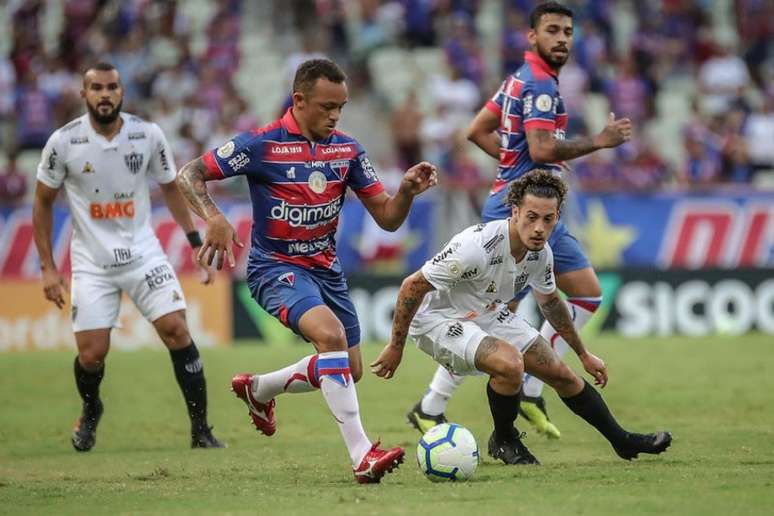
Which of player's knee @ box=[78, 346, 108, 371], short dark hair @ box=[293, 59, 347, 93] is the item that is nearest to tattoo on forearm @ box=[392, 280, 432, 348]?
short dark hair @ box=[293, 59, 347, 93]

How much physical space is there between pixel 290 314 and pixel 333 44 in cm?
1701

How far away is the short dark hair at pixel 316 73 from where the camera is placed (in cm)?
850

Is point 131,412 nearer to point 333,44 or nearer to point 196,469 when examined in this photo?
point 196,469

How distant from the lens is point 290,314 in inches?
334

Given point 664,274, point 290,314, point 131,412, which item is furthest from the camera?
point 664,274

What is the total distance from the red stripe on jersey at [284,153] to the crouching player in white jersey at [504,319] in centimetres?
107

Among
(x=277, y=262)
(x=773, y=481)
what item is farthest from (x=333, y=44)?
(x=773, y=481)

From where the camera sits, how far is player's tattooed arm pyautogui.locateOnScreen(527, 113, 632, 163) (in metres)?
9.74

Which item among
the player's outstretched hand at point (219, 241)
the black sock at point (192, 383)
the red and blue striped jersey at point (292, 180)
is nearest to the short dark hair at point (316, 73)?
the red and blue striped jersey at point (292, 180)

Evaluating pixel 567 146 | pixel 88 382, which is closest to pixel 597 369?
pixel 567 146

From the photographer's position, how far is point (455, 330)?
28.4 ft

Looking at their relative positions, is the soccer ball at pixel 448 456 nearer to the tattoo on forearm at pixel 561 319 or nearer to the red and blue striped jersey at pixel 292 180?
the tattoo on forearm at pixel 561 319

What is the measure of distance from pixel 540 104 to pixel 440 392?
226cm

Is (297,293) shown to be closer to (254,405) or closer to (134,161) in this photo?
(254,405)
